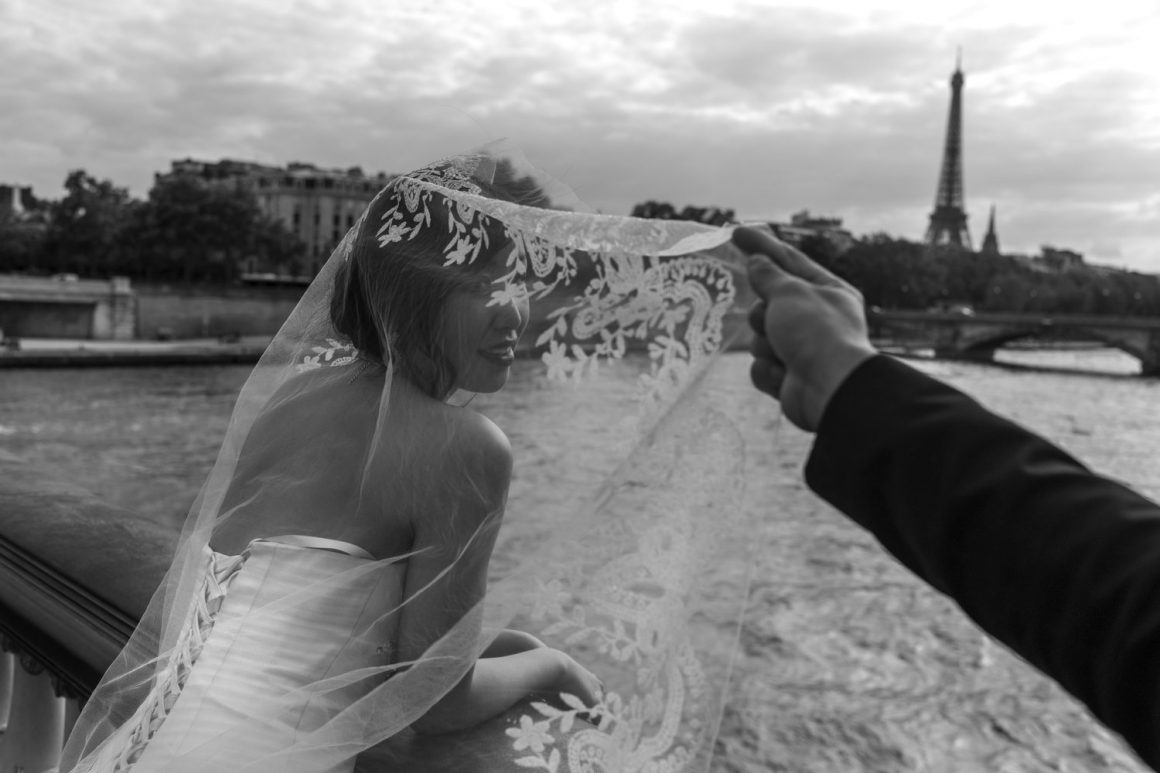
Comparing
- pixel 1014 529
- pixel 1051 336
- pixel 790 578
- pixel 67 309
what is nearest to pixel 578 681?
pixel 1014 529

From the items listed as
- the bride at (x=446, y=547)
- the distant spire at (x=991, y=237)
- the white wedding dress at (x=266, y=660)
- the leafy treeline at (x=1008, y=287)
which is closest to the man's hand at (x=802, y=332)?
the bride at (x=446, y=547)

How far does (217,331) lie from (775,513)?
1918 cm

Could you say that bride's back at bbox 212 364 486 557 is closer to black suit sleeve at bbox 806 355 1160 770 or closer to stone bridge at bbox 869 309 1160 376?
black suit sleeve at bbox 806 355 1160 770

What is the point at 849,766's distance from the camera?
18.8 feet

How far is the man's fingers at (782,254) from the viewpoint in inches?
24.5

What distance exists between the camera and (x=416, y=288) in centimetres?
88

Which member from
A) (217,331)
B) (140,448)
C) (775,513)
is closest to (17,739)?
(775,513)

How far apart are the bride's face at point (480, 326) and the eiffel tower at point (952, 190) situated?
2007 inches

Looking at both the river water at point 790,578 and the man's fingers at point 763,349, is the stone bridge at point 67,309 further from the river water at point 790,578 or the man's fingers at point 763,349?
the man's fingers at point 763,349

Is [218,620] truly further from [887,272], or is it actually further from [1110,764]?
[887,272]

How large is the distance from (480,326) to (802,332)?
1.18 feet

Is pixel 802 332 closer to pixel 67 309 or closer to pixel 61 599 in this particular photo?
pixel 61 599

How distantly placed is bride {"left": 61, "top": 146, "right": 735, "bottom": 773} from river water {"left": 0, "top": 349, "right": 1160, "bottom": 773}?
0.13 ft

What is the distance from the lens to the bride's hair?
0.87m
